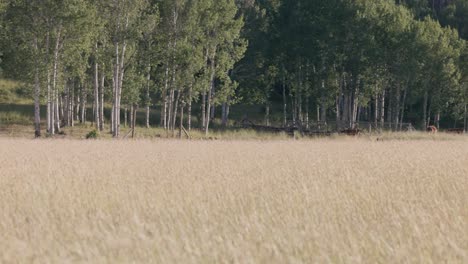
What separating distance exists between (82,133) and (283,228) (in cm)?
3993

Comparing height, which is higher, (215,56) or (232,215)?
(215,56)

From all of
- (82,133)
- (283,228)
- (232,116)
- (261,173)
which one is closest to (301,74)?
(232,116)

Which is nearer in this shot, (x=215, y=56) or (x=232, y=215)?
(x=232, y=215)

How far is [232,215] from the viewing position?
23.0 ft

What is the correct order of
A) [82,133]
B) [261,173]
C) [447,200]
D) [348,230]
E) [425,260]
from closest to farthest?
[425,260] < [348,230] < [447,200] < [261,173] < [82,133]

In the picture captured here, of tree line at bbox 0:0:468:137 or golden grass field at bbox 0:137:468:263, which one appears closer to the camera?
golden grass field at bbox 0:137:468:263

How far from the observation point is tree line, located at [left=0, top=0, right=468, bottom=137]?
4100 cm

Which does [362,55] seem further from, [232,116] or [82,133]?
[82,133]

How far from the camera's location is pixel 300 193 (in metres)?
8.96

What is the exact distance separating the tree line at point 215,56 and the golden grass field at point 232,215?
29.7m

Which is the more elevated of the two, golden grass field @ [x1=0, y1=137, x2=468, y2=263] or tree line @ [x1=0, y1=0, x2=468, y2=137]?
tree line @ [x1=0, y1=0, x2=468, y2=137]

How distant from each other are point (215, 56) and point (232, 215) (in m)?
48.0

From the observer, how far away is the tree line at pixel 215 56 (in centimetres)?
4100

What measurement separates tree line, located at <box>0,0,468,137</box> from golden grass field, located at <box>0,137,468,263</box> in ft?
97.4
